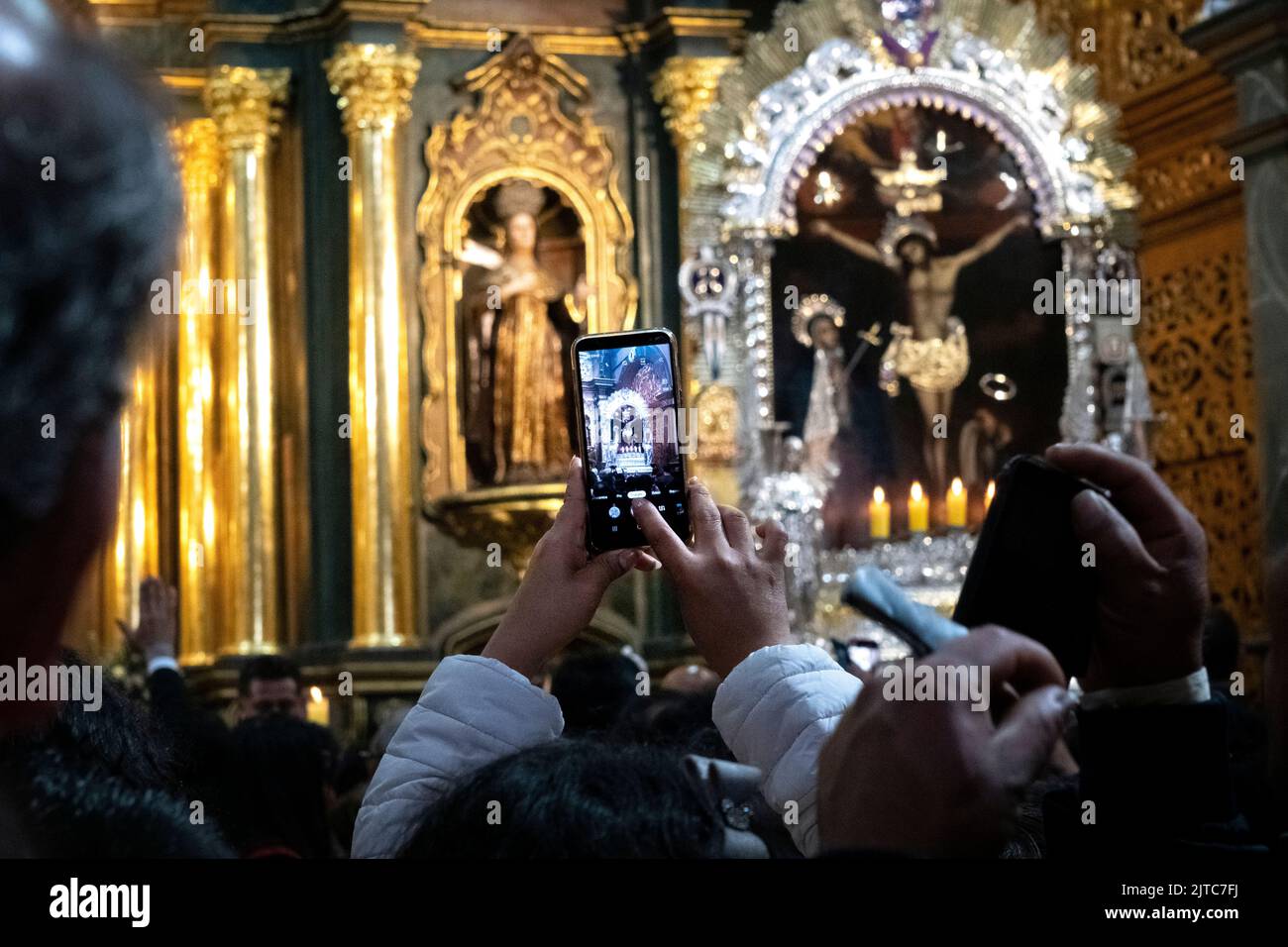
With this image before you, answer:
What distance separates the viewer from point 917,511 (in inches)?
392

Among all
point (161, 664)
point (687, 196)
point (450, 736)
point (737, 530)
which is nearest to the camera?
point (450, 736)

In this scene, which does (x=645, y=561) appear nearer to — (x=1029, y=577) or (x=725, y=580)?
(x=725, y=580)

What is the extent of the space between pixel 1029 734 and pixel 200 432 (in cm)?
1014

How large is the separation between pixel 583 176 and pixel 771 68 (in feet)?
4.86

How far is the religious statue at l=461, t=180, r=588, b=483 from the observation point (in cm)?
1070

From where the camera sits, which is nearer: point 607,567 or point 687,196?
point 607,567

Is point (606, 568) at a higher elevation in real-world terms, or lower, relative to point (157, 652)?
higher

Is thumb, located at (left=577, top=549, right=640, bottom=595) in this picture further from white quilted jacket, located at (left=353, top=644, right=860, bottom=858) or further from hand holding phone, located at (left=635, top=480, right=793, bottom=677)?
white quilted jacket, located at (left=353, top=644, right=860, bottom=858)

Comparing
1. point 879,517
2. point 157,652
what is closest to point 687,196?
point 879,517

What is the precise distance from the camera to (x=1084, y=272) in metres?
9.96

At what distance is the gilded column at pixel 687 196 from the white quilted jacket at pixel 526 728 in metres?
7.93

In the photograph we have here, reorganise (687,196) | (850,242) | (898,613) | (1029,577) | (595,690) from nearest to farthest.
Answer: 1. (898,613)
2. (1029,577)
3. (595,690)
4. (850,242)
5. (687,196)

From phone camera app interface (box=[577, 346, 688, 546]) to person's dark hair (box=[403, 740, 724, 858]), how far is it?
2.60ft

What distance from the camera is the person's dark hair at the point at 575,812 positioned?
1.56 m
